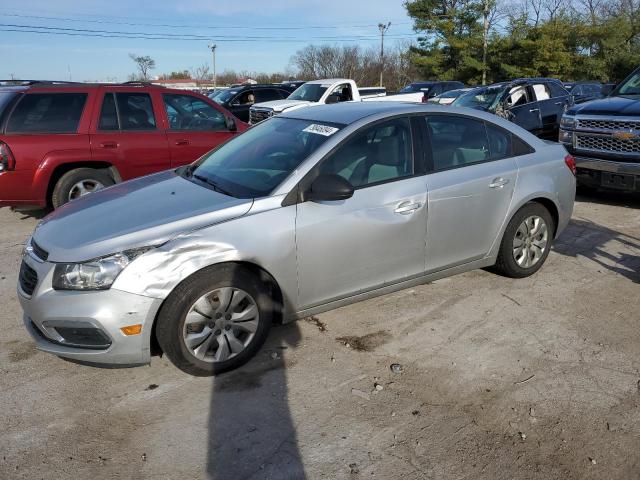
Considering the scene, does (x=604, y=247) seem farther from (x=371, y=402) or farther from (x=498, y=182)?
(x=371, y=402)

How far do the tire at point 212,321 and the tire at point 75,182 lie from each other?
421 centimetres

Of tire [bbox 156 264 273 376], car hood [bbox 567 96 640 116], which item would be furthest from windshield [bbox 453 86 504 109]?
tire [bbox 156 264 273 376]

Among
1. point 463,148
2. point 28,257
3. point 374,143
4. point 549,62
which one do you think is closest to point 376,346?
point 374,143

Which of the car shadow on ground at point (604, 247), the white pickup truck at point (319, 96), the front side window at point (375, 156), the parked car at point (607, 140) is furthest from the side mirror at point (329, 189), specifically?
the white pickup truck at point (319, 96)

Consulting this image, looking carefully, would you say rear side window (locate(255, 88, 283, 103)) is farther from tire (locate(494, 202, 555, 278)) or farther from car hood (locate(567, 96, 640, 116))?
tire (locate(494, 202, 555, 278))

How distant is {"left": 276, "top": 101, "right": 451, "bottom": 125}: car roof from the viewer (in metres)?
4.15

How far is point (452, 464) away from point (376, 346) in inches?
48.8

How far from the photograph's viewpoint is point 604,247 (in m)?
5.95

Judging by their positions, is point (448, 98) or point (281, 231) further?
point (448, 98)

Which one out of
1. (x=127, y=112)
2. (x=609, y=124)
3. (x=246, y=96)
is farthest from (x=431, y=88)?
(x=127, y=112)

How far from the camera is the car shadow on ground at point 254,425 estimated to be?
2.68 meters

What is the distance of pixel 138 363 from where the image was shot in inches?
128

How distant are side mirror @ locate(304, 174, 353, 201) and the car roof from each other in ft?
2.08

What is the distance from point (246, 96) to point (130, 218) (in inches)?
602
